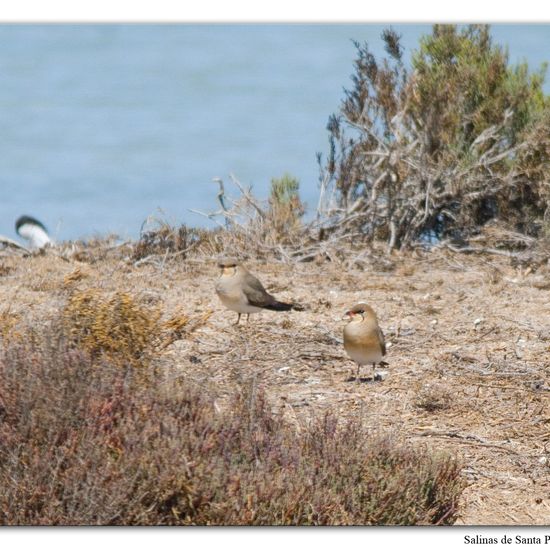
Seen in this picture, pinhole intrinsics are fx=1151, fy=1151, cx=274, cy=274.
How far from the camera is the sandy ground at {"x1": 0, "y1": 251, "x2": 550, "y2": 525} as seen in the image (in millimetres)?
6723

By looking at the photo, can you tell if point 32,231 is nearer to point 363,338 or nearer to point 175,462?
point 363,338

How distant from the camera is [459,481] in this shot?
569 centimetres

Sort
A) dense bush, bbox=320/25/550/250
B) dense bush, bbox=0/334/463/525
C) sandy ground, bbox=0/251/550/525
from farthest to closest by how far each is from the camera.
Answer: dense bush, bbox=320/25/550/250 < sandy ground, bbox=0/251/550/525 < dense bush, bbox=0/334/463/525

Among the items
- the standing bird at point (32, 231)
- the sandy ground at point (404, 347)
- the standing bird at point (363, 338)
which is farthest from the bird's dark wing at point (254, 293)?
the standing bird at point (32, 231)

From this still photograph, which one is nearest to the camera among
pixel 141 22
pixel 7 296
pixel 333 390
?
pixel 141 22

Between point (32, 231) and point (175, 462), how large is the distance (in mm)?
10335

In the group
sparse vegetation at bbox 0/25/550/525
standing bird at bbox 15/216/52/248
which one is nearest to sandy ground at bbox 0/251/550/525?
sparse vegetation at bbox 0/25/550/525

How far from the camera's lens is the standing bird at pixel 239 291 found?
9.51 metres

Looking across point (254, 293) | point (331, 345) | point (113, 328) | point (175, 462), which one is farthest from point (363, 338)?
point (175, 462)

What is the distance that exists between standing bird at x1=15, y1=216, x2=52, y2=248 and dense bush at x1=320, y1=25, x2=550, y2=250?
3.54 meters

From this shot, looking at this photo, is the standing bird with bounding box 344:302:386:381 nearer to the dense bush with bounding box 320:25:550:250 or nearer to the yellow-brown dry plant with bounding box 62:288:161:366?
the yellow-brown dry plant with bounding box 62:288:161:366
